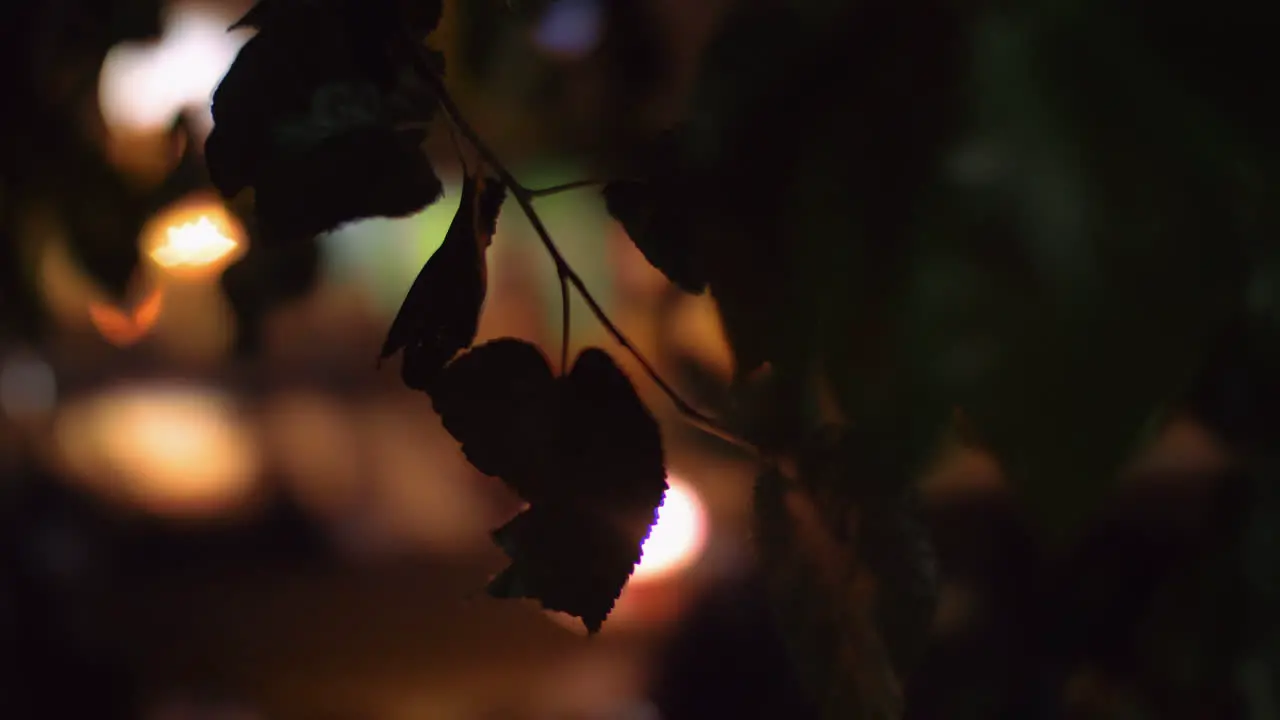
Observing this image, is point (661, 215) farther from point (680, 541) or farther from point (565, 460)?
point (680, 541)

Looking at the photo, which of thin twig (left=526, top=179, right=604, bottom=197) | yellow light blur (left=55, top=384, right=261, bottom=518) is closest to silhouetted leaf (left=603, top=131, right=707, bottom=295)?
thin twig (left=526, top=179, right=604, bottom=197)

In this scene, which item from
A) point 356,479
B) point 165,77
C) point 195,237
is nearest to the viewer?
point 195,237

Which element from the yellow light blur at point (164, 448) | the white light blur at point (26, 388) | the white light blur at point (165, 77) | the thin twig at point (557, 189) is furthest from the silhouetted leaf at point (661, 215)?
the yellow light blur at point (164, 448)

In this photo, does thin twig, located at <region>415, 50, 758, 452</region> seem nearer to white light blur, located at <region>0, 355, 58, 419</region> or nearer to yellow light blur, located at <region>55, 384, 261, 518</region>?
white light blur, located at <region>0, 355, 58, 419</region>

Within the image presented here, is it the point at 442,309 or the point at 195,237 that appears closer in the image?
the point at 442,309

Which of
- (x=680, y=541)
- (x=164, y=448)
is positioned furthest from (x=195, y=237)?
(x=164, y=448)

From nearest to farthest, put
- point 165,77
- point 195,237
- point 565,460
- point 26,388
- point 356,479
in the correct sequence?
1. point 565,460
2. point 195,237
3. point 165,77
4. point 26,388
5. point 356,479

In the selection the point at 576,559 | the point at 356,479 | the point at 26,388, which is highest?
the point at 356,479

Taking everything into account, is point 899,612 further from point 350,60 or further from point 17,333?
point 17,333
